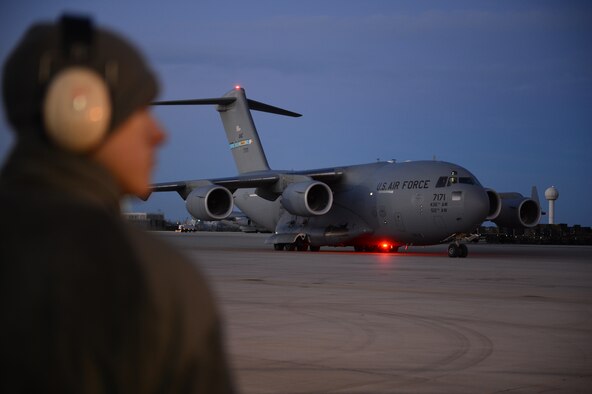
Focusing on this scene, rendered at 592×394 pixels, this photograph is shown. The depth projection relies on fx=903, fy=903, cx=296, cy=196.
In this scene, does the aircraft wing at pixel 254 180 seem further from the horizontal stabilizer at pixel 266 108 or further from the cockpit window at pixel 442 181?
the cockpit window at pixel 442 181

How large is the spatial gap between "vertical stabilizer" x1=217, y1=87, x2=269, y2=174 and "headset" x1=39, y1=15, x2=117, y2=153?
122 feet

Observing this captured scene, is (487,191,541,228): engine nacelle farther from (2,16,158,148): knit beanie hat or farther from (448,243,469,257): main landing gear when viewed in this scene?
(2,16,158,148): knit beanie hat

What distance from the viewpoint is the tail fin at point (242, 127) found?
128 ft

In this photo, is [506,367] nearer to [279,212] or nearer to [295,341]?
[295,341]

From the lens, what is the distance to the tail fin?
128ft

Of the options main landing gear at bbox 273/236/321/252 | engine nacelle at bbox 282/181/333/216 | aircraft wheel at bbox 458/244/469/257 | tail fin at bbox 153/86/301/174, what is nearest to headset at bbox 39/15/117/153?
aircraft wheel at bbox 458/244/469/257

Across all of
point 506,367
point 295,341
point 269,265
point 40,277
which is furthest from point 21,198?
point 269,265

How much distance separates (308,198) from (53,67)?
31.7 metres

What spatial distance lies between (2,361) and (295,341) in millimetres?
7122

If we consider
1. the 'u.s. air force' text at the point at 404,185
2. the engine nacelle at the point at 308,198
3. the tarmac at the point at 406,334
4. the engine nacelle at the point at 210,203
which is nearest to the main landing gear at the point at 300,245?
the engine nacelle at the point at 308,198

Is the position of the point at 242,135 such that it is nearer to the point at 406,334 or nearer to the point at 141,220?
the point at 406,334

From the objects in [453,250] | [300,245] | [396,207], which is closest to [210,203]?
[300,245]

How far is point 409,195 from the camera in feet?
99.1

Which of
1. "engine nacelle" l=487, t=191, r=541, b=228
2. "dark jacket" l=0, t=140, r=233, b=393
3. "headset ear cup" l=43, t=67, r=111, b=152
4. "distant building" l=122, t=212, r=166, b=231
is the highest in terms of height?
"engine nacelle" l=487, t=191, r=541, b=228
